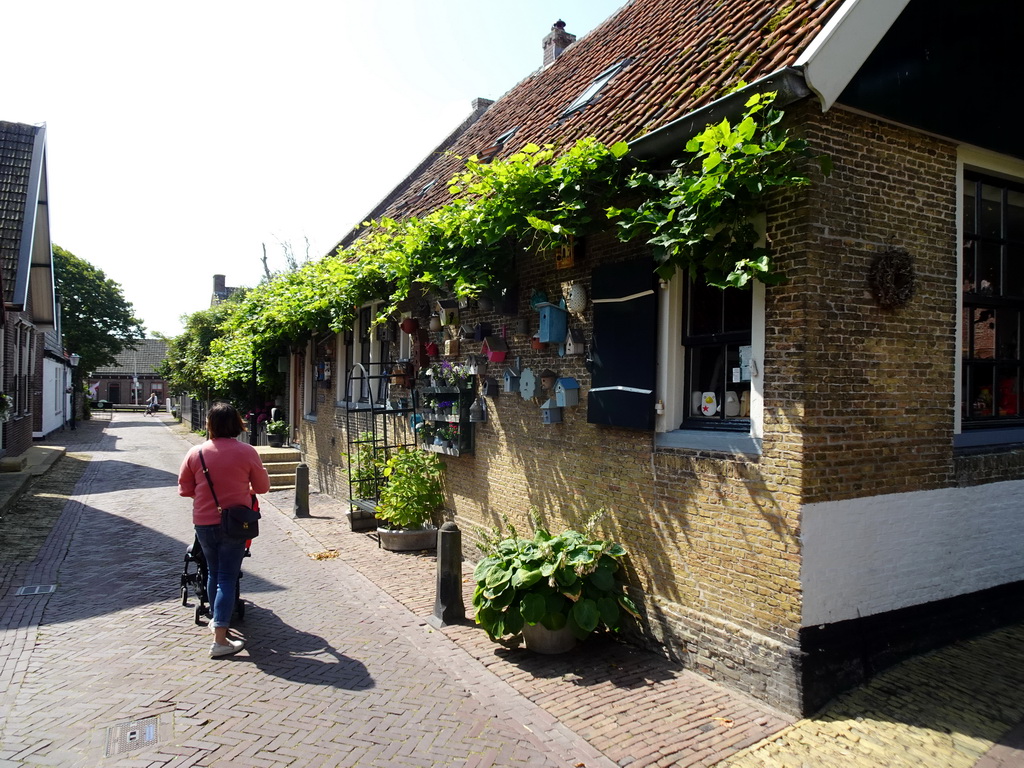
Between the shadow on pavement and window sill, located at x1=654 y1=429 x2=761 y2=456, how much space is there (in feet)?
9.14

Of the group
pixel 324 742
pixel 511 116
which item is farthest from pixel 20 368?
pixel 324 742

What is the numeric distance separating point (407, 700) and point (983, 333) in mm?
5431

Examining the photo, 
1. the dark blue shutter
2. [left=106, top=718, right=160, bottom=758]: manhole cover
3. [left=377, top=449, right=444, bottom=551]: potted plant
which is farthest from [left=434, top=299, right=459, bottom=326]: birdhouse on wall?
[left=106, top=718, right=160, bottom=758]: manhole cover

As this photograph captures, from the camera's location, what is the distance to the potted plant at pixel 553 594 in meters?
5.27

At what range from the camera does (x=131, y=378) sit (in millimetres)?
70500

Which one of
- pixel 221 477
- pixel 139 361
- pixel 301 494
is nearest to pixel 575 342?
pixel 221 477

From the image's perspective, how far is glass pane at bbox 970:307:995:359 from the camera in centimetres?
581

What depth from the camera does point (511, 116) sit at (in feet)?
38.0

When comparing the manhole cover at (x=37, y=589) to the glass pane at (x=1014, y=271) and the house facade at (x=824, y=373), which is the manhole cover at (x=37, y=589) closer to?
the house facade at (x=824, y=373)

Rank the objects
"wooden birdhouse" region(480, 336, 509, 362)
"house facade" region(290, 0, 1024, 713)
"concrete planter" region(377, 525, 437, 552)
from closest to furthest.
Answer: "house facade" region(290, 0, 1024, 713) < "wooden birdhouse" region(480, 336, 509, 362) < "concrete planter" region(377, 525, 437, 552)

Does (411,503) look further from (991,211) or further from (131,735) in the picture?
(991,211)

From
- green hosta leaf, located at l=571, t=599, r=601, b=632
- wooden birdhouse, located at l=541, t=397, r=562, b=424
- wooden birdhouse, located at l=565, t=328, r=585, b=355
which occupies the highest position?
wooden birdhouse, located at l=565, t=328, r=585, b=355

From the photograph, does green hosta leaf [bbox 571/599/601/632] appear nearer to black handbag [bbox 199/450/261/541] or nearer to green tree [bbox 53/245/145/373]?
black handbag [bbox 199/450/261/541]

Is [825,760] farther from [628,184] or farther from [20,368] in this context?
[20,368]
